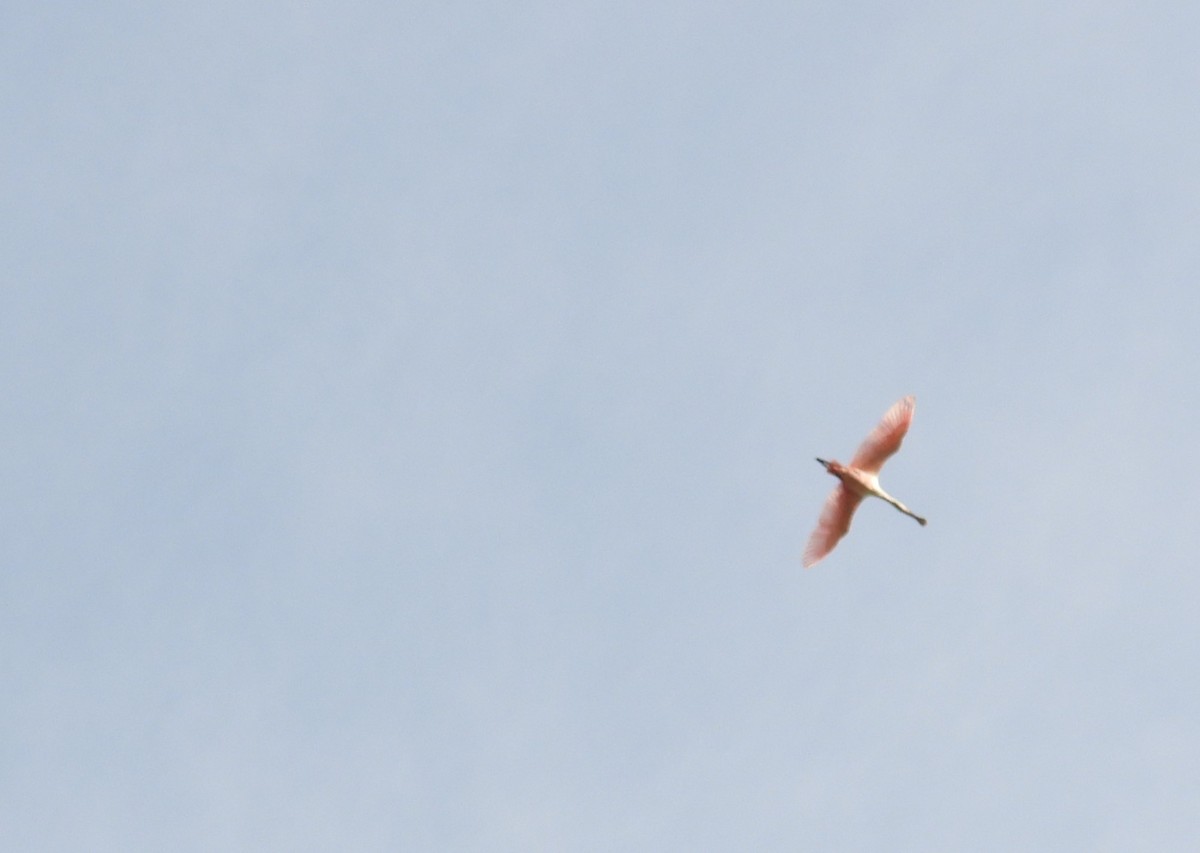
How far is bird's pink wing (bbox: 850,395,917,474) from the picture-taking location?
375 feet

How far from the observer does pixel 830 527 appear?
11600 cm

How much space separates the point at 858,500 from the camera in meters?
116

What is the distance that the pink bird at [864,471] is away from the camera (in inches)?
4500

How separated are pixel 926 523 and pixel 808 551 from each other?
154 inches

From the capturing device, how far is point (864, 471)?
376 ft

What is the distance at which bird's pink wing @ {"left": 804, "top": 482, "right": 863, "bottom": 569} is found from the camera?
116m

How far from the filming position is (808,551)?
381 feet

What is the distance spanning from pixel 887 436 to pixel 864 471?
1.33m

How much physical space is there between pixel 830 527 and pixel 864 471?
243 cm

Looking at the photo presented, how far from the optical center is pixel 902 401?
376 feet

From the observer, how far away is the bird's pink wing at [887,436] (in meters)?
114

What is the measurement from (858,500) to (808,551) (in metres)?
2.32

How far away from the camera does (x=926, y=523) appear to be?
116 metres

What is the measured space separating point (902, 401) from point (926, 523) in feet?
14.4
